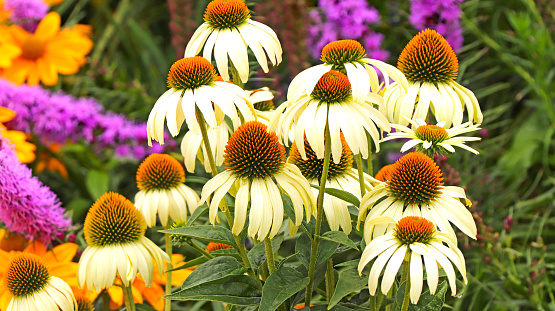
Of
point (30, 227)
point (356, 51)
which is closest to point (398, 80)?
point (356, 51)

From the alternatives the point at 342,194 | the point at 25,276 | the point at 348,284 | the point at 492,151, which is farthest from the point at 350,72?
the point at 492,151

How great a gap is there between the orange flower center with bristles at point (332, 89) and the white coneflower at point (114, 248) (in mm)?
325

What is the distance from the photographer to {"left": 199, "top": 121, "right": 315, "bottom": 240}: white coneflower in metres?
0.61

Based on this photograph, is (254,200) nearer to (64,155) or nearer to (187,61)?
(187,61)

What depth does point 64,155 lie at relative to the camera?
170 cm

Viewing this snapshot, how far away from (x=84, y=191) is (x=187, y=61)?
3.80ft

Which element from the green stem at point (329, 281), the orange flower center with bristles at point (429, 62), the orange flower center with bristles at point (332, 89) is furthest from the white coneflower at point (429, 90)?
the green stem at point (329, 281)

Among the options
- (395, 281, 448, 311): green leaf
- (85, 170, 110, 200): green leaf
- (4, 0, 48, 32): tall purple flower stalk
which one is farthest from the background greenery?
(395, 281, 448, 311): green leaf

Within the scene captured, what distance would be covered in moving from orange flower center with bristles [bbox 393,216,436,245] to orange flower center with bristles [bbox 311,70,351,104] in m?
0.16

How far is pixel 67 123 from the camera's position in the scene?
1.42 metres

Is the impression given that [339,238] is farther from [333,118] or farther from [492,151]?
[492,151]

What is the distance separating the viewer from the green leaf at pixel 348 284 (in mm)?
595

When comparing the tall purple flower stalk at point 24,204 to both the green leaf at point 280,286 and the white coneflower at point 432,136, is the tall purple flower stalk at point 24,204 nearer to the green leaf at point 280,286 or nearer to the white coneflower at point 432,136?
the green leaf at point 280,286

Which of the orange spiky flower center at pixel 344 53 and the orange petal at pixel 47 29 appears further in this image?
the orange petal at pixel 47 29
